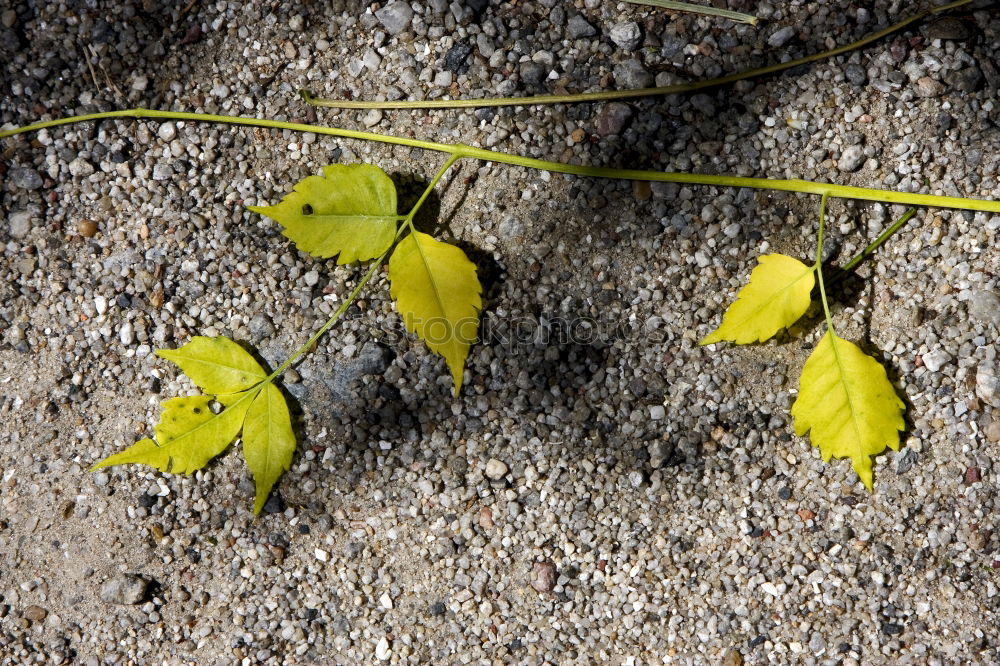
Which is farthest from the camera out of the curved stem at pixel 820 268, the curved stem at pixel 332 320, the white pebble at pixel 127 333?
the white pebble at pixel 127 333

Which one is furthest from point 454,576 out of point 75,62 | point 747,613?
point 75,62

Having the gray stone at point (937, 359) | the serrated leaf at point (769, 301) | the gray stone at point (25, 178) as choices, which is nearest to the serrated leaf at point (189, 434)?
the gray stone at point (25, 178)

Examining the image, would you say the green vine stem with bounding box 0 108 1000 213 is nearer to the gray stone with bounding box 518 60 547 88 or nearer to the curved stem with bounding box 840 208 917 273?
the curved stem with bounding box 840 208 917 273

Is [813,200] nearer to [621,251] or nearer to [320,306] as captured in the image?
[621,251]

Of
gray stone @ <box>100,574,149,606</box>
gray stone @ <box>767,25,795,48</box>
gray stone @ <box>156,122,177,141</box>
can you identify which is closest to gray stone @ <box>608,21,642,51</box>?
gray stone @ <box>767,25,795,48</box>

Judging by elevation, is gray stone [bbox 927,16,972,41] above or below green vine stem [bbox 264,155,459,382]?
above

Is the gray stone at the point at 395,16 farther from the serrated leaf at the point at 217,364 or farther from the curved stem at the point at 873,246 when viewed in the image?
the curved stem at the point at 873,246
